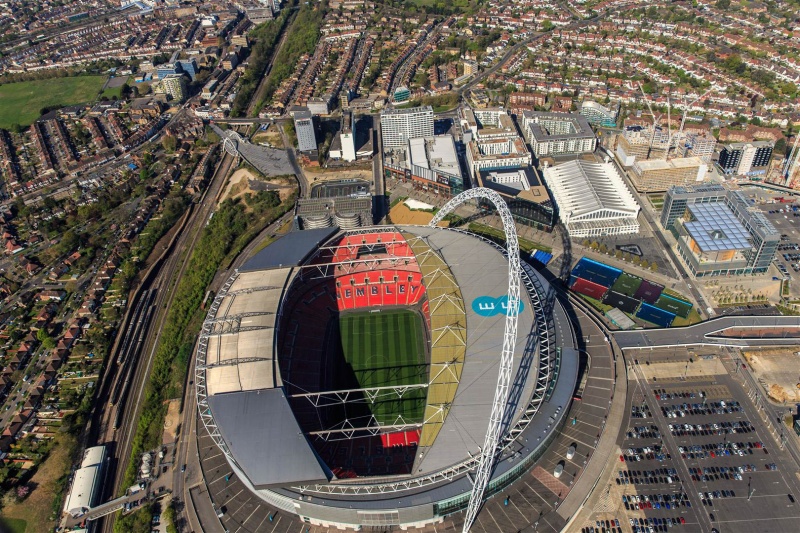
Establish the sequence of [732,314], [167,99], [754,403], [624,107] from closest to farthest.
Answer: [754,403] < [732,314] < [624,107] < [167,99]

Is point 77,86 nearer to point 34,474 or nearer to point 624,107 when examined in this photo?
point 34,474

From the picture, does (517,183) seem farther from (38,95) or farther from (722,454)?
(38,95)

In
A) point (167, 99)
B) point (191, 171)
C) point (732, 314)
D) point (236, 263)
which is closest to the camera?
point (732, 314)

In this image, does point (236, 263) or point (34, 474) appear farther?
point (236, 263)

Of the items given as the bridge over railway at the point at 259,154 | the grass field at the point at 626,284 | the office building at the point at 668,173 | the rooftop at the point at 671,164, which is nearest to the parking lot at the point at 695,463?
the grass field at the point at 626,284

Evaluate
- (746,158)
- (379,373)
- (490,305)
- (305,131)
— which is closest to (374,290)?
(379,373)

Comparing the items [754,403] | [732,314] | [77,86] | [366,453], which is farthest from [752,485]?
[77,86]

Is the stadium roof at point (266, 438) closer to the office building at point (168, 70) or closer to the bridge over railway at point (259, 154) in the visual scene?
the bridge over railway at point (259, 154)
